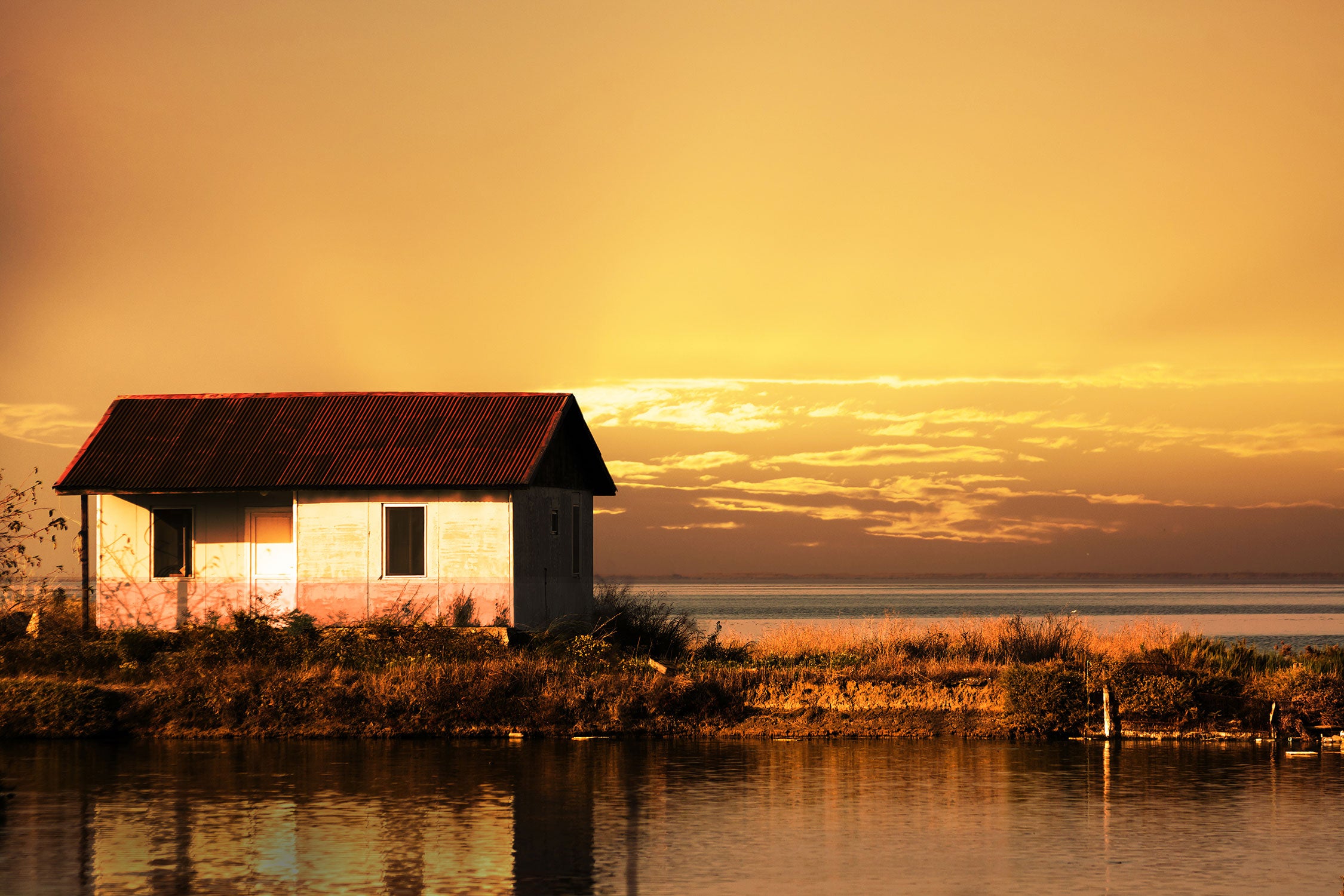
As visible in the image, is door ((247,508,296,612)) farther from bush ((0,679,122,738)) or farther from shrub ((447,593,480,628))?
bush ((0,679,122,738))

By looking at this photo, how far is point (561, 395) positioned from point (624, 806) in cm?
1795

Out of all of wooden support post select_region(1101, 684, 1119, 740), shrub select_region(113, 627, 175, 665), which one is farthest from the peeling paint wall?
wooden support post select_region(1101, 684, 1119, 740)

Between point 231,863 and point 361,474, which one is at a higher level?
point 361,474

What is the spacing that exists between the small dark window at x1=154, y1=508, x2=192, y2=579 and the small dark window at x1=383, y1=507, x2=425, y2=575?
4.97 m

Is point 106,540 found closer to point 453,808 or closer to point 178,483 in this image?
point 178,483

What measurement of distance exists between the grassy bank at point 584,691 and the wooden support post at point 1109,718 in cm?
17

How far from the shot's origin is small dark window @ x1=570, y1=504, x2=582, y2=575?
3559cm

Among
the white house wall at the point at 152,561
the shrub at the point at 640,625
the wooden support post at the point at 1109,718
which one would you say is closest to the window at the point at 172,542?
the white house wall at the point at 152,561

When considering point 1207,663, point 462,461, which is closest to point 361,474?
point 462,461

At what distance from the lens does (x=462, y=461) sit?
31.7 metres

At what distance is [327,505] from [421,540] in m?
2.25

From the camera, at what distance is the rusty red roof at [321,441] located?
31578 mm

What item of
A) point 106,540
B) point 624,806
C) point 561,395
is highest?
point 561,395

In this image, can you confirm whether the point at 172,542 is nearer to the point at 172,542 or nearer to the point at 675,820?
the point at 172,542
